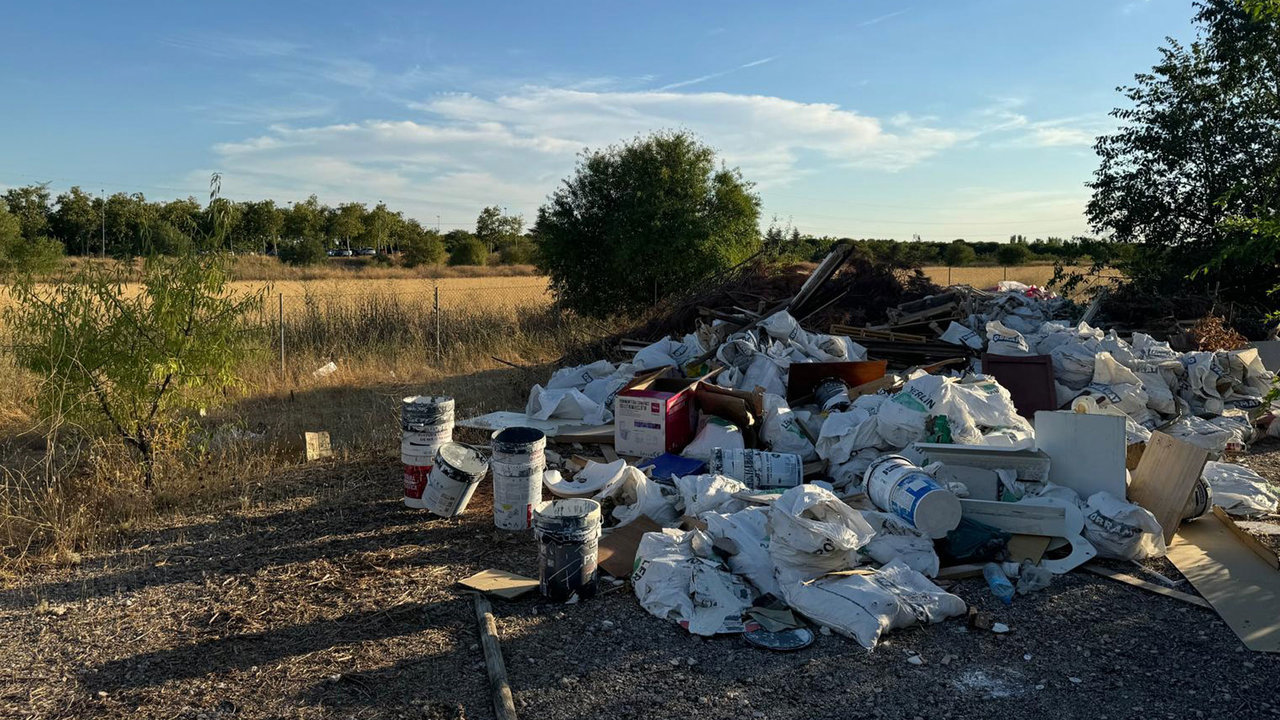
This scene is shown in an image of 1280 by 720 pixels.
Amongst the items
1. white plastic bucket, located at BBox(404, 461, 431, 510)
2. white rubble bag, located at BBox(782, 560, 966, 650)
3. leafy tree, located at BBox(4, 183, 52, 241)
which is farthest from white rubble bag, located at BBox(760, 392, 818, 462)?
leafy tree, located at BBox(4, 183, 52, 241)

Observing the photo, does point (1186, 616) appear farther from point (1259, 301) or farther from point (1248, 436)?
point (1259, 301)

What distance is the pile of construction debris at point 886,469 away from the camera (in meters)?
4.12

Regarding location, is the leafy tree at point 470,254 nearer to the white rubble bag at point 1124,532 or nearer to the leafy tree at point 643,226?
the leafy tree at point 643,226

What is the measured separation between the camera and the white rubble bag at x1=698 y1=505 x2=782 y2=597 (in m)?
4.25

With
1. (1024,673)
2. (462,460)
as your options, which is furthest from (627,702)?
(462,460)

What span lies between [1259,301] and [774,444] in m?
10.6

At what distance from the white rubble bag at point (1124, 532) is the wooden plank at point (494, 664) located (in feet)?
11.6

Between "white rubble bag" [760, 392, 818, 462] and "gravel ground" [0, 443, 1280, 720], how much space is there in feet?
6.97

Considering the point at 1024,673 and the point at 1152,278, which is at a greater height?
the point at 1152,278

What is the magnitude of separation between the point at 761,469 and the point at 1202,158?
1176 centimetres

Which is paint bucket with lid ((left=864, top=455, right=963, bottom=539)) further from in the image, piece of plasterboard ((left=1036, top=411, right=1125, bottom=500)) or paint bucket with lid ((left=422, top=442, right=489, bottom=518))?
paint bucket with lid ((left=422, top=442, right=489, bottom=518))

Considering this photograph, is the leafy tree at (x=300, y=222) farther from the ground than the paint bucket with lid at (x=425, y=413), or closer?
farther from the ground

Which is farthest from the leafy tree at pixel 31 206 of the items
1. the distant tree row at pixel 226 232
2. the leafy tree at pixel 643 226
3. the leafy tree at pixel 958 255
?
the leafy tree at pixel 958 255

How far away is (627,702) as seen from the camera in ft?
10.6
